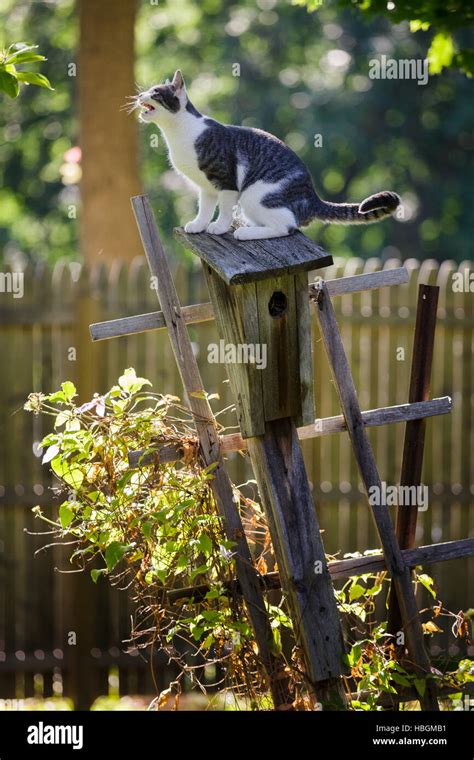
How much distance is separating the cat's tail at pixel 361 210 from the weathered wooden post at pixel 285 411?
0.19 meters

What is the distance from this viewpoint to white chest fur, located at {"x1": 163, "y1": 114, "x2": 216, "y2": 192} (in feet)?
10.4

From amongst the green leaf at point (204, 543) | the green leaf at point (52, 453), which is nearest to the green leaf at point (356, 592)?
the green leaf at point (204, 543)

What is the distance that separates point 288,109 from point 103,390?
9.79 meters


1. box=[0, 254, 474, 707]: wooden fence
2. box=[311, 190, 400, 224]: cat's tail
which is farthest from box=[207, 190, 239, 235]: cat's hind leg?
box=[0, 254, 474, 707]: wooden fence

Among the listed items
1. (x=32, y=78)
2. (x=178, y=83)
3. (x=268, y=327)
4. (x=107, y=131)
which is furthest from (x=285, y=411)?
(x=107, y=131)

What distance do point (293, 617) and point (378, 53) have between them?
39.7 ft

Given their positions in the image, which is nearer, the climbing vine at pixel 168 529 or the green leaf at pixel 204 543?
the green leaf at pixel 204 543

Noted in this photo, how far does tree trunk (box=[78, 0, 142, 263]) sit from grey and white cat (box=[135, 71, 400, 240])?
13.0 feet

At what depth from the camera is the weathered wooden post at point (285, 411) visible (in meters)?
3.02

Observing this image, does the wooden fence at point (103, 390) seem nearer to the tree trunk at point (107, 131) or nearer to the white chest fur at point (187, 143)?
the tree trunk at point (107, 131)

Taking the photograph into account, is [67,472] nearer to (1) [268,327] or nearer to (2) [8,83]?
(1) [268,327]

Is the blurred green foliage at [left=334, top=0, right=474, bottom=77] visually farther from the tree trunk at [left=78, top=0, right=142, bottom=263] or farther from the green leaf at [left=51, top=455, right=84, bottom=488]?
the tree trunk at [left=78, top=0, right=142, bottom=263]

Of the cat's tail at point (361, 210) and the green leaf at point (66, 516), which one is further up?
the cat's tail at point (361, 210)
